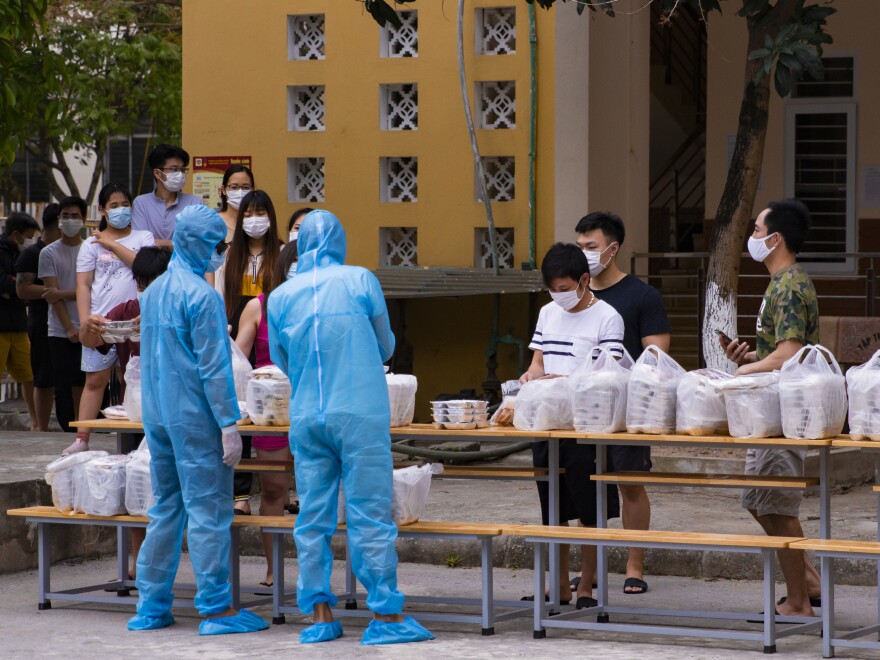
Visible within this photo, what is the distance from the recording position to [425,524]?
21.8 ft

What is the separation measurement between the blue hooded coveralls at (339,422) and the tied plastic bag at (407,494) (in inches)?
9.1

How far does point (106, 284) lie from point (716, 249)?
13.9 ft

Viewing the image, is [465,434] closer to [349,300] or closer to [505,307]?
[349,300]

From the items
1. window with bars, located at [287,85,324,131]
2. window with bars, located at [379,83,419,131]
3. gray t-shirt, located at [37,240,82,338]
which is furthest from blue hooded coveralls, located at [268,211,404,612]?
window with bars, located at [287,85,324,131]

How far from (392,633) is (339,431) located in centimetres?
90

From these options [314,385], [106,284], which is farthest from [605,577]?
[106,284]

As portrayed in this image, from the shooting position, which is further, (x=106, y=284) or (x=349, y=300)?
(x=106, y=284)

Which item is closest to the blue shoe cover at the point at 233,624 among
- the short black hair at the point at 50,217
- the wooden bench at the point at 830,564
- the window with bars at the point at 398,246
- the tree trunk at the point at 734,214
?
the wooden bench at the point at 830,564

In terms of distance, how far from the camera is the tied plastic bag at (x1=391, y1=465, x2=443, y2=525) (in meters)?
6.52

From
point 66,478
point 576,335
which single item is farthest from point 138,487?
point 576,335

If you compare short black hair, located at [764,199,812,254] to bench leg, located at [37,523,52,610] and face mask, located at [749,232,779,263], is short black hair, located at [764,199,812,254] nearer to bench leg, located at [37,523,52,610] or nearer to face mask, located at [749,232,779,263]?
face mask, located at [749,232,779,263]

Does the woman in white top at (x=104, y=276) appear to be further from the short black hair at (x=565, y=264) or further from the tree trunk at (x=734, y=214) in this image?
the tree trunk at (x=734, y=214)

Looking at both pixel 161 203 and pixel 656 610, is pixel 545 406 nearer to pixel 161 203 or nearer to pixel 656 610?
pixel 656 610

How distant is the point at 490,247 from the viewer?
11766 mm
